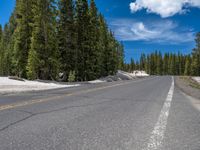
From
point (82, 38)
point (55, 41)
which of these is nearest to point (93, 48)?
point (82, 38)

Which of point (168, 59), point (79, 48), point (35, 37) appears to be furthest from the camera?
point (168, 59)

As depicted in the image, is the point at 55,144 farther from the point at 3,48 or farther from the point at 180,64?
the point at 180,64

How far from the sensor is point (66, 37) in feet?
106

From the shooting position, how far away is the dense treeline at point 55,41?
27.4 meters

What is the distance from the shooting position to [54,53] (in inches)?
1131

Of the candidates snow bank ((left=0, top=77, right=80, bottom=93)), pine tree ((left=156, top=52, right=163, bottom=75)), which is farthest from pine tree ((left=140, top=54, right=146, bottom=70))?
snow bank ((left=0, top=77, right=80, bottom=93))

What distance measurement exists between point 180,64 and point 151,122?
133327mm

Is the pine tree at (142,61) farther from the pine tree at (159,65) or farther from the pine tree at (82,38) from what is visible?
the pine tree at (82,38)

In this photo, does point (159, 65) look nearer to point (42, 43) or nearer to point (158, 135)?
point (42, 43)

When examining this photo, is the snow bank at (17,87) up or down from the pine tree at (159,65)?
down

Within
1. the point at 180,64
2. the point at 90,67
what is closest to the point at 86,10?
the point at 90,67

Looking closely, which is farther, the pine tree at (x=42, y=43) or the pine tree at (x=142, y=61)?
the pine tree at (x=142, y=61)

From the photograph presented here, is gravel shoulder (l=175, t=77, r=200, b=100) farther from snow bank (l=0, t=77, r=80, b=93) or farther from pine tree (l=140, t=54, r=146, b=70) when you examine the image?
pine tree (l=140, t=54, r=146, b=70)

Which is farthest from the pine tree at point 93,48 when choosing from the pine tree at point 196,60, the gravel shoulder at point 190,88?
the pine tree at point 196,60
